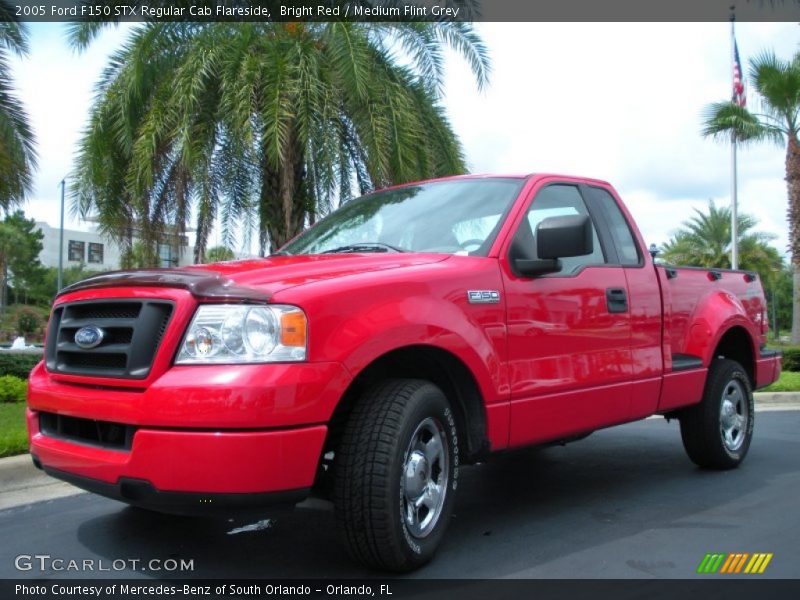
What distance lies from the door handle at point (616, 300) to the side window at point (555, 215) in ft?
0.66

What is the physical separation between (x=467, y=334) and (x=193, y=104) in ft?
28.0

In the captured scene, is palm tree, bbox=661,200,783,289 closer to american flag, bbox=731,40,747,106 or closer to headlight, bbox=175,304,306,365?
american flag, bbox=731,40,747,106

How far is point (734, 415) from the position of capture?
235 inches

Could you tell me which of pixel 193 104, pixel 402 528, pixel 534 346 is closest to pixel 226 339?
pixel 402 528

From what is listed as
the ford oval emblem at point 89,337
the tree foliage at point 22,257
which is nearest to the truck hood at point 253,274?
the ford oval emblem at point 89,337

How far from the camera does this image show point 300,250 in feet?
15.9

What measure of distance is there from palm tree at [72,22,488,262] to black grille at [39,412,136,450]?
719cm

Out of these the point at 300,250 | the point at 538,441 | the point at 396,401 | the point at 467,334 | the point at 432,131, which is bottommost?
the point at 538,441

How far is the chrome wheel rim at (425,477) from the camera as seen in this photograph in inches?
137

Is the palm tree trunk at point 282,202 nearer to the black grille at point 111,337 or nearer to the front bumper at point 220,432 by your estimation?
the black grille at point 111,337

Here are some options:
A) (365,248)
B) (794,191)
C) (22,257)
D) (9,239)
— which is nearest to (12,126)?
(365,248)

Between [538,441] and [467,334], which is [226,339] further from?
[538,441]

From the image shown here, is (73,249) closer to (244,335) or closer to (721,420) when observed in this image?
(721,420)

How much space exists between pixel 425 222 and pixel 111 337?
1.87 meters
